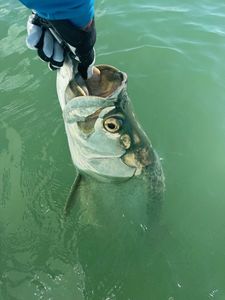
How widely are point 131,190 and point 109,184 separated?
0.62ft

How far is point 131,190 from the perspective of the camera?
12.2 feet

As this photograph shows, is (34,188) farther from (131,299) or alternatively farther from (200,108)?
(200,108)

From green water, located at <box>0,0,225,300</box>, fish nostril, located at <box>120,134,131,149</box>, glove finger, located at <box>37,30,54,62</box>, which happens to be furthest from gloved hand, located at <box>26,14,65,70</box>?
green water, located at <box>0,0,225,300</box>

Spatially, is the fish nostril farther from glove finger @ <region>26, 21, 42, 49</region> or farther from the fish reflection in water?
glove finger @ <region>26, 21, 42, 49</region>

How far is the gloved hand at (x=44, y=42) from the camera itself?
10.3 ft

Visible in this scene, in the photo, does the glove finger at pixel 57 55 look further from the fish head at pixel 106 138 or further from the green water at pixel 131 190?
the green water at pixel 131 190

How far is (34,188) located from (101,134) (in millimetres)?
1750

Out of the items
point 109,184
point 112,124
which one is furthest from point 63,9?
point 109,184

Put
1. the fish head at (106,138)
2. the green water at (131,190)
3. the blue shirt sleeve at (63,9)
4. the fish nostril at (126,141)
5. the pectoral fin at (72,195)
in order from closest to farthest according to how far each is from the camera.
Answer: the blue shirt sleeve at (63,9) → the fish head at (106,138) → the fish nostril at (126,141) → the pectoral fin at (72,195) → the green water at (131,190)

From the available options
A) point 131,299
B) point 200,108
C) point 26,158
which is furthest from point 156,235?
point 200,108

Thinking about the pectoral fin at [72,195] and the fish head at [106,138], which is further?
the pectoral fin at [72,195]

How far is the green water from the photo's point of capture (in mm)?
4094

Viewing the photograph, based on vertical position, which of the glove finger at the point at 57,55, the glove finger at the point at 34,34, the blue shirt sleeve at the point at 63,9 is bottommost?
the glove finger at the point at 57,55

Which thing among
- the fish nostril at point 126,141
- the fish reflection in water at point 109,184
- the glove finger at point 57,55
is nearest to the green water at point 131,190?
the fish reflection in water at point 109,184
